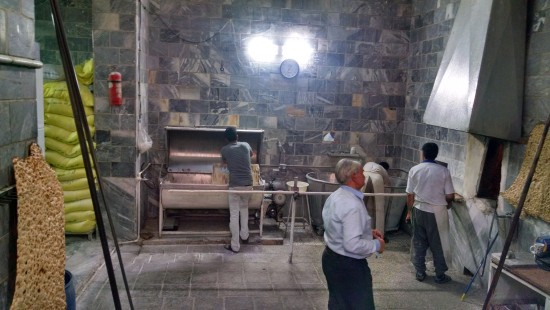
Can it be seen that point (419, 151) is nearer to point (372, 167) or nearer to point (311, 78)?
point (372, 167)

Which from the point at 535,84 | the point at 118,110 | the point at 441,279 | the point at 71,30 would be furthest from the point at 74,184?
the point at 535,84

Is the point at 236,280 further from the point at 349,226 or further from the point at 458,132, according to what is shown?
the point at 458,132

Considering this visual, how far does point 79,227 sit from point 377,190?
436 cm

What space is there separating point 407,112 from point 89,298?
5.90 meters

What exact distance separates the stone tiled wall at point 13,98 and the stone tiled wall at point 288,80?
4799 millimetres

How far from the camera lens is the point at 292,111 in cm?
792

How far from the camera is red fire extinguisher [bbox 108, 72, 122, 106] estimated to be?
6054mm

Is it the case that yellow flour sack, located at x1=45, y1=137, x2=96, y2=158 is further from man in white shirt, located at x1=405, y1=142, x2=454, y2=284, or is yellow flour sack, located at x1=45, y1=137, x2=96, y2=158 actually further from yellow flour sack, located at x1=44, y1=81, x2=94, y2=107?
man in white shirt, located at x1=405, y1=142, x2=454, y2=284

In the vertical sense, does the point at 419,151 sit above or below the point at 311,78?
below

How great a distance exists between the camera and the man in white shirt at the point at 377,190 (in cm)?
677

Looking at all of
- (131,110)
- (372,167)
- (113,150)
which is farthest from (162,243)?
(372,167)

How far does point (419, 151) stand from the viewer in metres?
7.43

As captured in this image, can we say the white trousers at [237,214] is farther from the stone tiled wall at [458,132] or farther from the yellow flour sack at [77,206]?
the stone tiled wall at [458,132]

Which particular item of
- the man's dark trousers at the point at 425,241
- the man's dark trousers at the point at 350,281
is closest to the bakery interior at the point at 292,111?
the man's dark trousers at the point at 425,241
